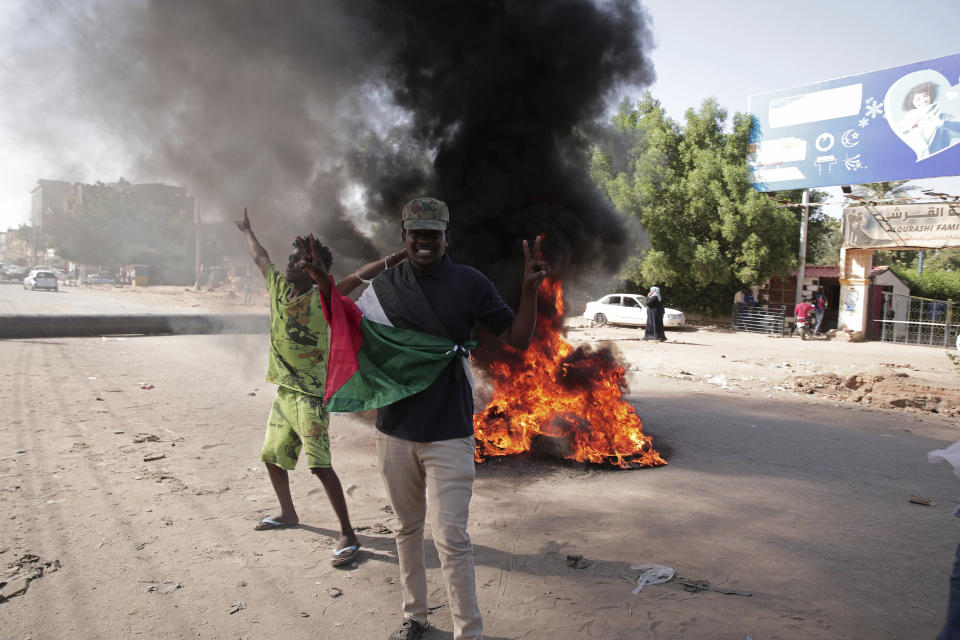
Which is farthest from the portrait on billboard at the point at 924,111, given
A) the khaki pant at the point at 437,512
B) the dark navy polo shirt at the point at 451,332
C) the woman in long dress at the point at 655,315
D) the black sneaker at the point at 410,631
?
the black sneaker at the point at 410,631

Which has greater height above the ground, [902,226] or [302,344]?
[902,226]

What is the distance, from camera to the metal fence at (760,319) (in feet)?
81.8

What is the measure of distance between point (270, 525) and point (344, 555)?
2.49 feet

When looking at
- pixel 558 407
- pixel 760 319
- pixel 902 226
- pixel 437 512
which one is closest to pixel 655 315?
pixel 760 319

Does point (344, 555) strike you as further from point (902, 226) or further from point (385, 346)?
point (902, 226)

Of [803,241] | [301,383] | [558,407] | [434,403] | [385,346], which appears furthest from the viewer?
[803,241]

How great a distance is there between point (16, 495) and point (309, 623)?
2949 mm

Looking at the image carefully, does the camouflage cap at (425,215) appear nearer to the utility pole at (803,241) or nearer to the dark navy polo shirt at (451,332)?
the dark navy polo shirt at (451,332)

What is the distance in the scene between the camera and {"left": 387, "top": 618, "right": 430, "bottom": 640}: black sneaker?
A: 272 cm

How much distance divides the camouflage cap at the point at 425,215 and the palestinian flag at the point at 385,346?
0.78 ft

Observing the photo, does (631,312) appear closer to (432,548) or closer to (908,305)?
(908,305)

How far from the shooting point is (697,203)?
81.7 ft

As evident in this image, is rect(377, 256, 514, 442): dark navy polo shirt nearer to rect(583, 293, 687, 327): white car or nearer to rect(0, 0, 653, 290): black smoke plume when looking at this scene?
rect(0, 0, 653, 290): black smoke plume

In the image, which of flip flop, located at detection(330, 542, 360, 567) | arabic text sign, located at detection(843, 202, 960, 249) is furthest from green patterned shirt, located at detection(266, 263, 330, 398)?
arabic text sign, located at detection(843, 202, 960, 249)
